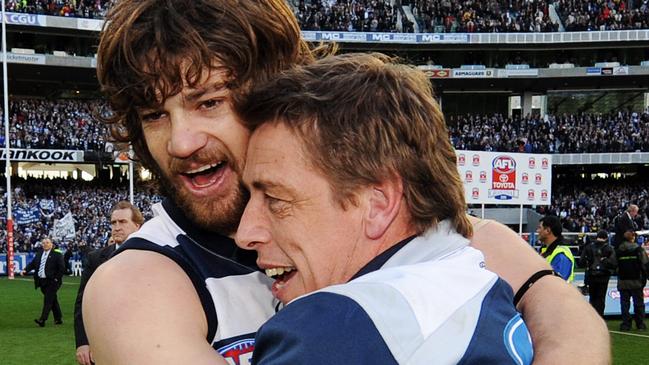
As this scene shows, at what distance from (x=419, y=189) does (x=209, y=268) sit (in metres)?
0.57

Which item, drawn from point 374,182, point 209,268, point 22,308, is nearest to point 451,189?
point 374,182

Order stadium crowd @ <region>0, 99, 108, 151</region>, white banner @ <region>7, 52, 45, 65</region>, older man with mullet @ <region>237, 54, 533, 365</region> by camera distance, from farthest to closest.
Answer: white banner @ <region>7, 52, 45, 65</region>, stadium crowd @ <region>0, 99, 108, 151</region>, older man with mullet @ <region>237, 54, 533, 365</region>

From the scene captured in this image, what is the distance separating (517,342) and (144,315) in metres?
0.72

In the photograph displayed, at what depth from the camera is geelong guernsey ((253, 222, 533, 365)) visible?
1.10 meters

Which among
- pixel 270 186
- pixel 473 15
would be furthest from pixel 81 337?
pixel 473 15

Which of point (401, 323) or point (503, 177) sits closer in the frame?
point (401, 323)

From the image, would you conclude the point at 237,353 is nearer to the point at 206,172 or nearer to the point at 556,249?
the point at 206,172

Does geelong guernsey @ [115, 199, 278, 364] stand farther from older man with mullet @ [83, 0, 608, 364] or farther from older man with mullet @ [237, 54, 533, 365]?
older man with mullet @ [237, 54, 533, 365]

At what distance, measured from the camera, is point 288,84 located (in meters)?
1.54

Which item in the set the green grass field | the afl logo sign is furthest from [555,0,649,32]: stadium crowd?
the green grass field

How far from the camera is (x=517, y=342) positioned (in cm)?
136

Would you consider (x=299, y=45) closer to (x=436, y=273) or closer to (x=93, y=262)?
(x=436, y=273)

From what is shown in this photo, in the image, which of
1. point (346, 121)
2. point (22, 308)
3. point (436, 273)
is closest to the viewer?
point (436, 273)

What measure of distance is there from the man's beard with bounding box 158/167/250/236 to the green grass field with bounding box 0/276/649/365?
8.64 metres
